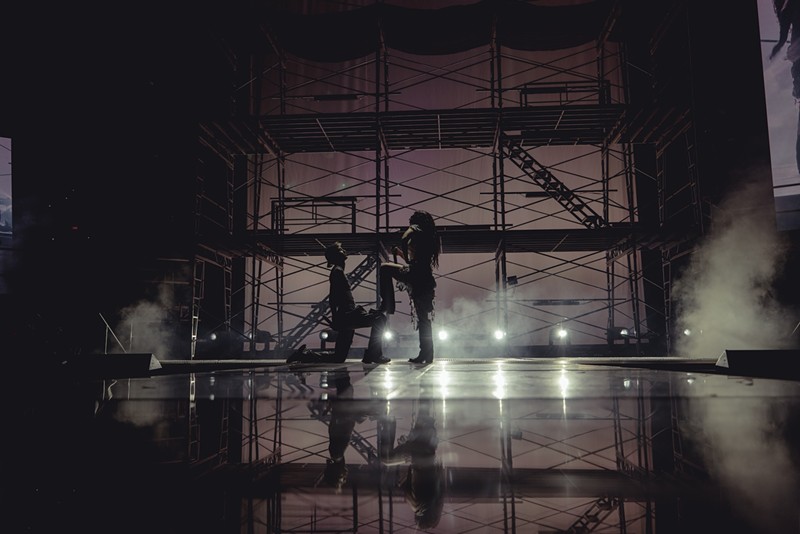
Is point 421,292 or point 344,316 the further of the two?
point 344,316

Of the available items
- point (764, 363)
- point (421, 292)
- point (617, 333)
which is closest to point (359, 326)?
point (421, 292)

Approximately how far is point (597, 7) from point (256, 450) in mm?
11347

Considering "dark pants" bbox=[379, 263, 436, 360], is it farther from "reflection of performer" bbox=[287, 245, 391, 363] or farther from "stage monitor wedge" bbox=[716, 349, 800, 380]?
"stage monitor wedge" bbox=[716, 349, 800, 380]

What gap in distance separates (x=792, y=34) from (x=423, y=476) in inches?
402

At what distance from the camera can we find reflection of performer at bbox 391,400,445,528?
79cm

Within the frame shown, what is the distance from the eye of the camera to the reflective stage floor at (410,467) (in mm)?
742

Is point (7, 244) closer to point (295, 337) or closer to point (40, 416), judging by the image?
point (295, 337)

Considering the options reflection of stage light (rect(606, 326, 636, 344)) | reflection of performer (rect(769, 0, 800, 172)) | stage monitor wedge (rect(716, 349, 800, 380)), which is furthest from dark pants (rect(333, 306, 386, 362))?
reflection of performer (rect(769, 0, 800, 172))

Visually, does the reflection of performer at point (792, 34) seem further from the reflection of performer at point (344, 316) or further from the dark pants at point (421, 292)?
the reflection of performer at point (344, 316)

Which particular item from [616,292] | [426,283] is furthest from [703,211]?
[426,283]

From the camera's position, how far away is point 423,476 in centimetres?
98

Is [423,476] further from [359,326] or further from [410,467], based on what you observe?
[359,326]

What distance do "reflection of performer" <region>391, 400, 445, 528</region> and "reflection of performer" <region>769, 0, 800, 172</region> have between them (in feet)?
30.1

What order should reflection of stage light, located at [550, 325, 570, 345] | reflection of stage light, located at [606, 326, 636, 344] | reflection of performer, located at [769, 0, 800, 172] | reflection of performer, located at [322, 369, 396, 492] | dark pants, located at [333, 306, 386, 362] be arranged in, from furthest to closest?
reflection of stage light, located at [550, 325, 570, 345] → reflection of stage light, located at [606, 326, 636, 344] → reflection of performer, located at [769, 0, 800, 172] → dark pants, located at [333, 306, 386, 362] → reflection of performer, located at [322, 369, 396, 492]
